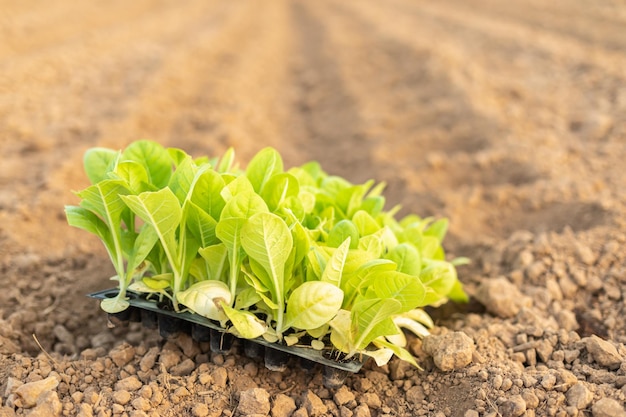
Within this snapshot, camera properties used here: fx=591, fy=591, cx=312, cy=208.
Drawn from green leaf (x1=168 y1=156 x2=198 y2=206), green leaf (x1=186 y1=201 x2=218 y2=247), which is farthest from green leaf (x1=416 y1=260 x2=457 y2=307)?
green leaf (x1=168 y1=156 x2=198 y2=206)

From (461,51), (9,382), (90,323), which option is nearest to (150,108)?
(90,323)

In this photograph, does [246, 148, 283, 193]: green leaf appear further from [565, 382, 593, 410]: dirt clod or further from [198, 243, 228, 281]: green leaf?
[565, 382, 593, 410]: dirt clod

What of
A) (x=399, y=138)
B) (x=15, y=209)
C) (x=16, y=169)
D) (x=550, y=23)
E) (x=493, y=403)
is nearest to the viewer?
(x=493, y=403)

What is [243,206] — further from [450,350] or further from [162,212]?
[450,350]

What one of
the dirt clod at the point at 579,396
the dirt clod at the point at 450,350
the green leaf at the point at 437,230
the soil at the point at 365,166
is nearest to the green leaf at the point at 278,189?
the soil at the point at 365,166

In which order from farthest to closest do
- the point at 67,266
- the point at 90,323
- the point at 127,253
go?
the point at 67,266 → the point at 90,323 → the point at 127,253

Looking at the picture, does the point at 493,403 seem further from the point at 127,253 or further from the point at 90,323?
the point at 90,323

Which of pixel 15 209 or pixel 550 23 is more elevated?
Result: pixel 550 23
